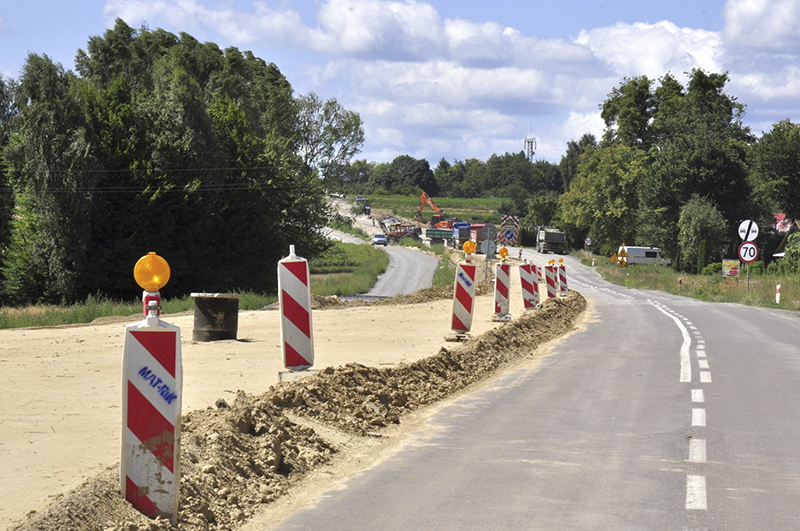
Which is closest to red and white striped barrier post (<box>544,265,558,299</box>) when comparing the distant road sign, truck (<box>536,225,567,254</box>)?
the distant road sign

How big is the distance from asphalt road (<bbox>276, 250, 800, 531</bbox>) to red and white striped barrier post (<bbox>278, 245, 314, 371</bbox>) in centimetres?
205

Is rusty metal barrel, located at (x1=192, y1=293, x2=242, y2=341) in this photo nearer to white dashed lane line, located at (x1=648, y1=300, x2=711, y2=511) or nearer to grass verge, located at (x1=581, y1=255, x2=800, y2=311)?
white dashed lane line, located at (x1=648, y1=300, x2=711, y2=511)

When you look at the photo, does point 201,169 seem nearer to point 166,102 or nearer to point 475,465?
point 166,102

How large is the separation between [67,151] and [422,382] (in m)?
36.5

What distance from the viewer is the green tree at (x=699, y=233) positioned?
75.4 m

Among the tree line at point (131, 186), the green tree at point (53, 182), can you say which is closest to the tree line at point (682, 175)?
the tree line at point (131, 186)

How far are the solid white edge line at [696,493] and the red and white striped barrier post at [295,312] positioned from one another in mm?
5700

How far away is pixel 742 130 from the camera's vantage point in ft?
303

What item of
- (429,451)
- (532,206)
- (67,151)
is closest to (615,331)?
(429,451)

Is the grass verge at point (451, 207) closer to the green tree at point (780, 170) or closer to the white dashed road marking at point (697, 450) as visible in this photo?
the green tree at point (780, 170)

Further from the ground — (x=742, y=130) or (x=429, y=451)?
(x=742, y=130)

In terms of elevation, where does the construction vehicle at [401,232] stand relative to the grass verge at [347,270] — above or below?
above

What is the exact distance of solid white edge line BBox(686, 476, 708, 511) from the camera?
672cm

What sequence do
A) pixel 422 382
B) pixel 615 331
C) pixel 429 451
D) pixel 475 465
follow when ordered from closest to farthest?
pixel 475 465 → pixel 429 451 → pixel 422 382 → pixel 615 331
